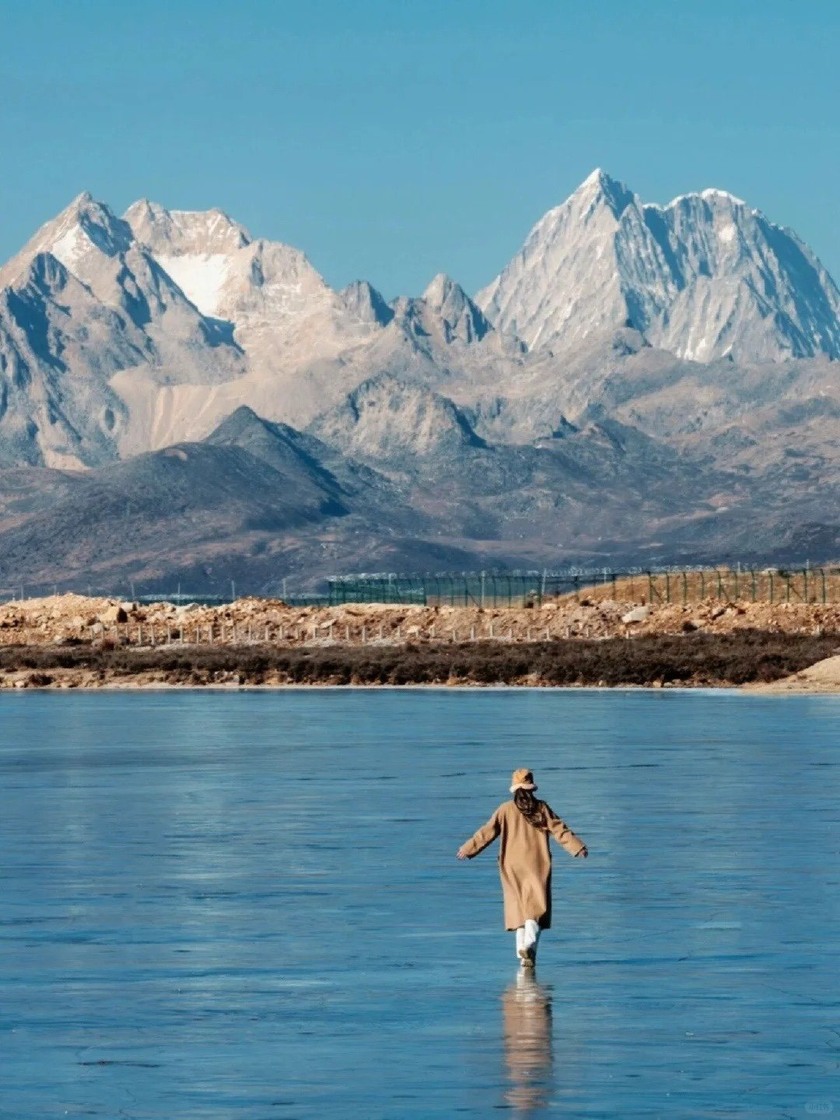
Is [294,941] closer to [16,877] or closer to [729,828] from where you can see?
[16,877]

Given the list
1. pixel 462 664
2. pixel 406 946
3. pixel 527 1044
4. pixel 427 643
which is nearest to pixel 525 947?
pixel 406 946

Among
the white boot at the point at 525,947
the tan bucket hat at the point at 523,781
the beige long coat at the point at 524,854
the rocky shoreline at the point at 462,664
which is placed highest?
the rocky shoreline at the point at 462,664

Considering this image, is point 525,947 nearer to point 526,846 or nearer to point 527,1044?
point 526,846

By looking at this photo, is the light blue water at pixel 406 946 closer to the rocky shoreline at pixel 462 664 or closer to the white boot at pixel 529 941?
the white boot at pixel 529 941

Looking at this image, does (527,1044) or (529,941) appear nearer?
(527,1044)

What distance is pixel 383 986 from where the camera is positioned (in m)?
20.4

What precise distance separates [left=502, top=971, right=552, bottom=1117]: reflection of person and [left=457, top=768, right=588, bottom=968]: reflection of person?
674 millimetres

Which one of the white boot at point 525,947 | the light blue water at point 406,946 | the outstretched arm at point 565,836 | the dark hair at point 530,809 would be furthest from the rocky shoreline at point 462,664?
the outstretched arm at point 565,836

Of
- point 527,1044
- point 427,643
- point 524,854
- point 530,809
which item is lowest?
point 527,1044

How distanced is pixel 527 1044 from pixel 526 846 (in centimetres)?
275

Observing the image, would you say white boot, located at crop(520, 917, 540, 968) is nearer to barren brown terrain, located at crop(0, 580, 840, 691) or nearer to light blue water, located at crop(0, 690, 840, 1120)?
light blue water, located at crop(0, 690, 840, 1120)

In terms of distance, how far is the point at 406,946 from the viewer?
22.7 m

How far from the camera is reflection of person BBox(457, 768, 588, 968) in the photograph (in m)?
19.9

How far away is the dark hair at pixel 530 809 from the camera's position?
19.9m
